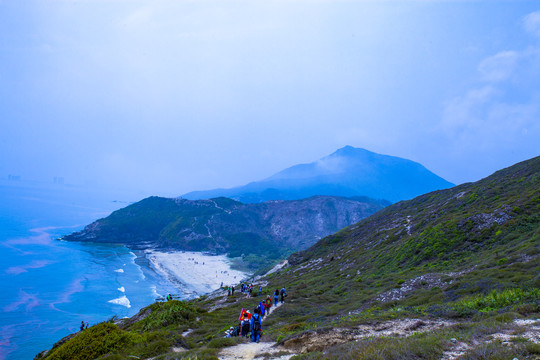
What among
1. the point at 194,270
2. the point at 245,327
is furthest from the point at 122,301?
the point at 245,327

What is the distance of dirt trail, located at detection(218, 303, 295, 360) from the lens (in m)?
9.17

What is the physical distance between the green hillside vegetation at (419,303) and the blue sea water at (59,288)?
2876 centimetres

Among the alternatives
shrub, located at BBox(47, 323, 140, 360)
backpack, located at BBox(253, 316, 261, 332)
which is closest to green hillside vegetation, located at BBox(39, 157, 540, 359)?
shrub, located at BBox(47, 323, 140, 360)

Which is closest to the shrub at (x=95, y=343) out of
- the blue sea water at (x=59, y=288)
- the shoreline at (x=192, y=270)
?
the blue sea water at (x=59, y=288)

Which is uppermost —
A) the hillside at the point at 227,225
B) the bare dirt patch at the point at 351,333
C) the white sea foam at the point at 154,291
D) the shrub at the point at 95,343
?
the hillside at the point at 227,225

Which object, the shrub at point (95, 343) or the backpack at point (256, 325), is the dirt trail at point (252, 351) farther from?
the shrub at point (95, 343)

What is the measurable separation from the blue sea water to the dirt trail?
114 feet

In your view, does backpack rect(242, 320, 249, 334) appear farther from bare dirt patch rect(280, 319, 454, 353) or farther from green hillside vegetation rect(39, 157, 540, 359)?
bare dirt patch rect(280, 319, 454, 353)

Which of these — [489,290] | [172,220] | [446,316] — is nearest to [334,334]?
[446,316]

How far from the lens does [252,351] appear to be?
33.0 ft

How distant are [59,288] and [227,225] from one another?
7112 cm

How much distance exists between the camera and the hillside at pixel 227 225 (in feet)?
362

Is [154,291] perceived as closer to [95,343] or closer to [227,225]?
[95,343]

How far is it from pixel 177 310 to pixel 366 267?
63.5 feet
